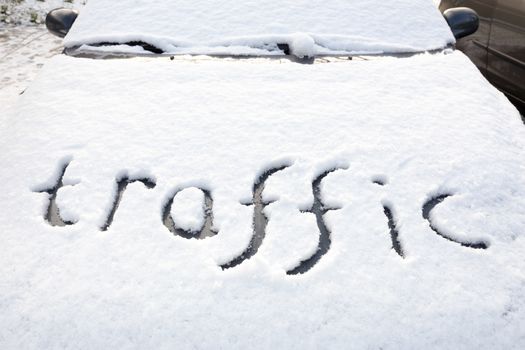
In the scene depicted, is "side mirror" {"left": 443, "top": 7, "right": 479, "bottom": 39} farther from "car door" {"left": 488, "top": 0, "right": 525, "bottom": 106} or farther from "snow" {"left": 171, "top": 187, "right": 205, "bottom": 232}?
"snow" {"left": 171, "top": 187, "right": 205, "bottom": 232}

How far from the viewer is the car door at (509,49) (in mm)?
2680

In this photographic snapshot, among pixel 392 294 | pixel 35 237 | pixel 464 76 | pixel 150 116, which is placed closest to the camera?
pixel 392 294

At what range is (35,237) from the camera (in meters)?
1.08

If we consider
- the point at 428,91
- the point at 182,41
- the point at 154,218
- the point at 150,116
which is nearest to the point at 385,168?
the point at 428,91

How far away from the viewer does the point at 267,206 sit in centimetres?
116

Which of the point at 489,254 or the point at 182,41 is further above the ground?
the point at 182,41

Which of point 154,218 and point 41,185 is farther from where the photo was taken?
point 41,185

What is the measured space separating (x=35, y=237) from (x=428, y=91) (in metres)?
1.33

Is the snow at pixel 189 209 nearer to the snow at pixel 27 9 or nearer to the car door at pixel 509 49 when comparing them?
the car door at pixel 509 49

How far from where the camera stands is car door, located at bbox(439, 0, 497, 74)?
2.90 metres

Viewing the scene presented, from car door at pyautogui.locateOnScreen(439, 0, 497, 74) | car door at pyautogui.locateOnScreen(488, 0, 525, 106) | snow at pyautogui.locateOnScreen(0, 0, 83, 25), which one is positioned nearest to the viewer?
car door at pyautogui.locateOnScreen(488, 0, 525, 106)

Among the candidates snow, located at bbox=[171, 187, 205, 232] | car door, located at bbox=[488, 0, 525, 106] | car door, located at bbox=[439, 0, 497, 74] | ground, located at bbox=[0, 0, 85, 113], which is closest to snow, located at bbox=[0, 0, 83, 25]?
ground, located at bbox=[0, 0, 85, 113]

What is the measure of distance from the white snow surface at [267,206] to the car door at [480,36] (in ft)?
4.89

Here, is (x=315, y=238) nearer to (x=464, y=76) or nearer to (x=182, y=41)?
(x=464, y=76)
